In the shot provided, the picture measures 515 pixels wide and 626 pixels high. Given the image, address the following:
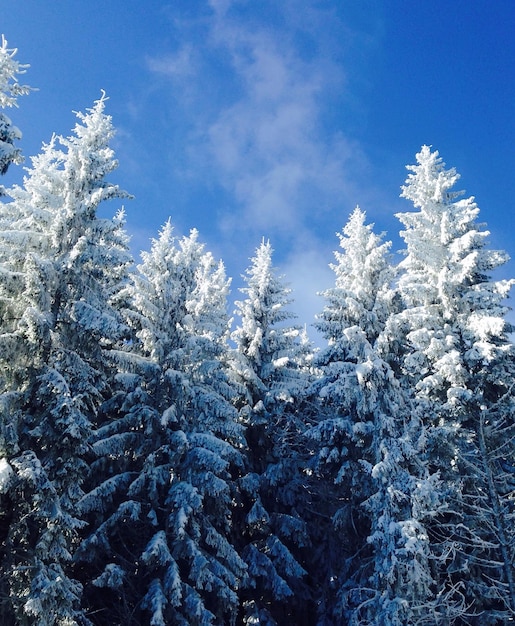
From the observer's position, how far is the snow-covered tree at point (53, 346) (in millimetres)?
10852

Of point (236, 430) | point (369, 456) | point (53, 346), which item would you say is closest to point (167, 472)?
point (236, 430)

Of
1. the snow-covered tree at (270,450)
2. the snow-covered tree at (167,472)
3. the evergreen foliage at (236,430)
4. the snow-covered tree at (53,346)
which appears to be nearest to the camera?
the snow-covered tree at (53,346)

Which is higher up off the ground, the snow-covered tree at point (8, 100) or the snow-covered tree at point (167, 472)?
the snow-covered tree at point (8, 100)

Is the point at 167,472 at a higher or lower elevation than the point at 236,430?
lower

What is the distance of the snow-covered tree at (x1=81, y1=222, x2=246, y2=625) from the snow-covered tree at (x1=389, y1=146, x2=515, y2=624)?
634 cm

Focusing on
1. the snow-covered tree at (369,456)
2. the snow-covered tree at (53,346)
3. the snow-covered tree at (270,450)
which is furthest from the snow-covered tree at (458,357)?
the snow-covered tree at (53,346)

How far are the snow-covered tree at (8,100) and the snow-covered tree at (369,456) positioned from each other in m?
11.5

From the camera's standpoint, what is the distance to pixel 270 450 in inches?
765

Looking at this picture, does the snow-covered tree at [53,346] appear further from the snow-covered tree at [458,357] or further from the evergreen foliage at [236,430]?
A: the snow-covered tree at [458,357]

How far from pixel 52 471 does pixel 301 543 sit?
360 inches

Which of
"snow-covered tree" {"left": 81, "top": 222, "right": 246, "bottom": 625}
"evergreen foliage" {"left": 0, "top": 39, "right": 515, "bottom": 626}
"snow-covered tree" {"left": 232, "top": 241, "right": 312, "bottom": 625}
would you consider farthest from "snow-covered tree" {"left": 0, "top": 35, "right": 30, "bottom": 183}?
"snow-covered tree" {"left": 232, "top": 241, "right": 312, "bottom": 625}

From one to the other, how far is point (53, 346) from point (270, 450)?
9.71 meters

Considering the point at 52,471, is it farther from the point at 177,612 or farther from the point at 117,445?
the point at 177,612

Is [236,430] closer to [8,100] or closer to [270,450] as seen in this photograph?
[270,450]
